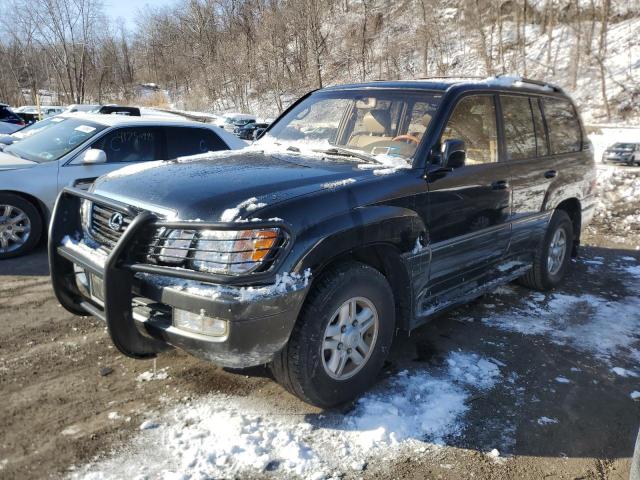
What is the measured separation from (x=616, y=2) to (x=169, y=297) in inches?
1739

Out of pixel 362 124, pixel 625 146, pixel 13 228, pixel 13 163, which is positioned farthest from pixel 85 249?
pixel 625 146

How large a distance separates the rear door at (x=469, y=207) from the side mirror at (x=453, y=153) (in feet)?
0.24

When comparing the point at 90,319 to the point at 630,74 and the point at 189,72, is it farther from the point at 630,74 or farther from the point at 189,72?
the point at 189,72

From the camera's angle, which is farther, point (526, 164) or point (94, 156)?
point (94, 156)

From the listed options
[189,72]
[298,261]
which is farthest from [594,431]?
[189,72]

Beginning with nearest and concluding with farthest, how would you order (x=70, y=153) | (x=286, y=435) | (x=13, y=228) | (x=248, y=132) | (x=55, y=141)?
(x=286, y=435), (x=13, y=228), (x=70, y=153), (x=55, y=141), (x=248, y=132)

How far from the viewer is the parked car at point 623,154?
1759 cm

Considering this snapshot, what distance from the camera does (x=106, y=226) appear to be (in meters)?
3.13

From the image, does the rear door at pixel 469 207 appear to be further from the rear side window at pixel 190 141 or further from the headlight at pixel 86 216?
the rear side window at pixel 190 141

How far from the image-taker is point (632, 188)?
10.0 m

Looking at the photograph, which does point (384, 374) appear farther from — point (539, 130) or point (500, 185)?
point (539, 130)

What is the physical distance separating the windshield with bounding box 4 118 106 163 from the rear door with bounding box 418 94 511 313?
4.63m

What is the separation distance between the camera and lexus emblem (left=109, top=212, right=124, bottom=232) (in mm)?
3000

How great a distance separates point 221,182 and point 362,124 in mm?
1520
